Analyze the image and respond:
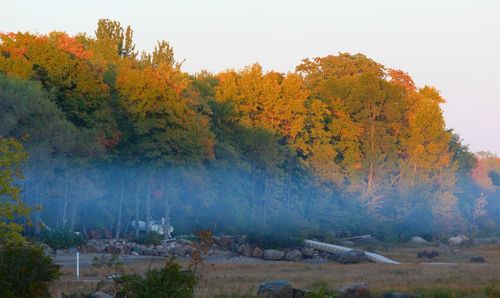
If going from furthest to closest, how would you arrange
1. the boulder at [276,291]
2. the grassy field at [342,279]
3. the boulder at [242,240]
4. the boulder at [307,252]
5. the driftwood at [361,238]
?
the driftwood at [361,238] < the boulder at [242,240] < the boulder at [307,252] < the grassy field at [342,279] < the boulder at [276,291]

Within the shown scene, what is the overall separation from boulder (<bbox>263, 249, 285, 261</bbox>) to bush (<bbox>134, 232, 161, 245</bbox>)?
6.47 metres

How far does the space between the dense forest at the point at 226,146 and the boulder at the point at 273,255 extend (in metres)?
3.47

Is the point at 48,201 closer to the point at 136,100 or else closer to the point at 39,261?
the point at 136,100

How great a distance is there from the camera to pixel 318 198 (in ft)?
229

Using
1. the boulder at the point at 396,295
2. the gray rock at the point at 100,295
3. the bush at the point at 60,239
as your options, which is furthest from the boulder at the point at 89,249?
the gray rock at the point at 100,295

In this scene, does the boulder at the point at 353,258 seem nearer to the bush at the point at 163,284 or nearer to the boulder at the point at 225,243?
the boulder at the point at 225,243

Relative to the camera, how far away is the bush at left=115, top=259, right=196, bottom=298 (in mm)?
16828

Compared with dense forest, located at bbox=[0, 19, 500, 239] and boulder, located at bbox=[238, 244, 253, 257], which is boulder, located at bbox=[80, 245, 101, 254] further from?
boulder, located at bbox=[238, 244, 253, 257]

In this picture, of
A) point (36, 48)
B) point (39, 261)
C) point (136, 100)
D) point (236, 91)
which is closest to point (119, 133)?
point (136, 100)

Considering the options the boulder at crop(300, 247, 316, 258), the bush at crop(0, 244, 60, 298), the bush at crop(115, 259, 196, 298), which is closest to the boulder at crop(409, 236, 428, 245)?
the boulder at crop(300, 247, 316, 258)

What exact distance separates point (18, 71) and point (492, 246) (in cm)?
3582

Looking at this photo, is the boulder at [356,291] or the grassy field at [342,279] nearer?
the boulder at [356,291]

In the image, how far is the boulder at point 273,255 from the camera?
5125 cm

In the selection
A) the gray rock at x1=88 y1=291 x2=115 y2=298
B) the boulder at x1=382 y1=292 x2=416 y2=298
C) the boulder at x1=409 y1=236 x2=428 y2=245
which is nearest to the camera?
the gray rock at x1=88 y1=291 x2=115 y2=298
